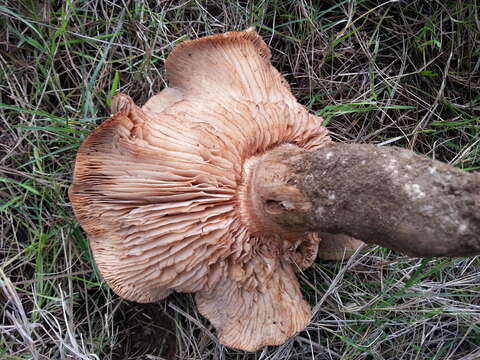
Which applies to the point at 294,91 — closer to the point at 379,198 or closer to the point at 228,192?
the point at 228,192

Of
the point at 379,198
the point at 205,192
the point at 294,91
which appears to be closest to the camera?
the point at 379,198

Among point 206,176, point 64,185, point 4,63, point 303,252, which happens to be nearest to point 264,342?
point 303,252

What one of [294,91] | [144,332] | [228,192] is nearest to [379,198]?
[228,192]

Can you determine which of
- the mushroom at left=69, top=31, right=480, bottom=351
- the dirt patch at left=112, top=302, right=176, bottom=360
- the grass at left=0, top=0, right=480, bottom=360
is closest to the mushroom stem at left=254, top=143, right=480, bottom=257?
the mushroom at left=69, top=31, right=480, bottom=351

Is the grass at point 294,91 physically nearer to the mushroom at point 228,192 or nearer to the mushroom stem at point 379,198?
the mushroom at point 228,192

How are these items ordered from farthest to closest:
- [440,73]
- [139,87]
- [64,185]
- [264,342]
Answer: [440,73]
[139,87]
[64,185]
[264,342]

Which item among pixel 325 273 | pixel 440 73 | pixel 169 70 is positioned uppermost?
pixel 169 70

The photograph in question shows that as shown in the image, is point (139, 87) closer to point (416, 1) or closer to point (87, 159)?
point (87, 159)
